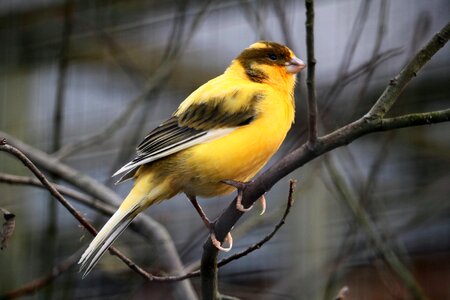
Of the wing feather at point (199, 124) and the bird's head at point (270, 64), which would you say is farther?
the bird's head at point (270, 64)

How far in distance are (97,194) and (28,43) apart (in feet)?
8.39

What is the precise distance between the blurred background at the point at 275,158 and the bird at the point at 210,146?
47.6 inches

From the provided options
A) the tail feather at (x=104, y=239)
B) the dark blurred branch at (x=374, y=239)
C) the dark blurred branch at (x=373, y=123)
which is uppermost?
the dark blurred branch at (x=373, y=123)

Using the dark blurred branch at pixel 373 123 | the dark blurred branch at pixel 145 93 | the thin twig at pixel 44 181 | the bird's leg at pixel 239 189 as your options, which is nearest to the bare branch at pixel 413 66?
the dark blurred branch at pixel 373 123

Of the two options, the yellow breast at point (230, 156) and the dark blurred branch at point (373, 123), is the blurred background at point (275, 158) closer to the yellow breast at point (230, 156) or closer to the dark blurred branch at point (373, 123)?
the yellow breast at point (230, 156)

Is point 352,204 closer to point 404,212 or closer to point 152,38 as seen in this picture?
point 404,212

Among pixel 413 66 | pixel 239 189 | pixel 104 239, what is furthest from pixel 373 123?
pixel 104 239

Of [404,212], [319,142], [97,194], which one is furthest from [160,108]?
[319,142]

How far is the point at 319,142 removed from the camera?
115 inches

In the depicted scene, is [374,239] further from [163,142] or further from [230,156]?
[163,142]

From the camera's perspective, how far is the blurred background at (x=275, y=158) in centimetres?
577

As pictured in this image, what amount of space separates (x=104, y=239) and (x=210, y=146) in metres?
0.63

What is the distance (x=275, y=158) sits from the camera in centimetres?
563

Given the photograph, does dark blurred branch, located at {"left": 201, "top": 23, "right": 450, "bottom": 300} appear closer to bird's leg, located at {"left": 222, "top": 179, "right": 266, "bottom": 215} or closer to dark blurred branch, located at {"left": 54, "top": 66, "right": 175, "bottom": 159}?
bird's leg, located at {"left": 222, "top": 179, "right": 266, "bottom": 215}
